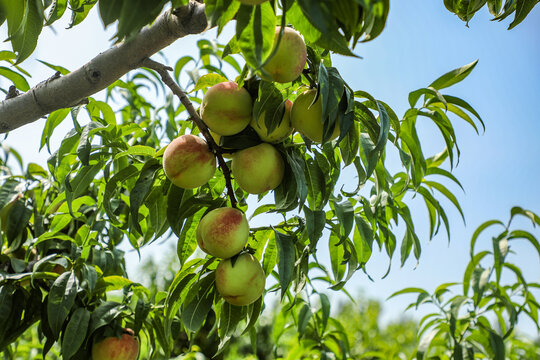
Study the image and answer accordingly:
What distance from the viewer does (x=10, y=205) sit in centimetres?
145

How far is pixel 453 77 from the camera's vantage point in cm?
112

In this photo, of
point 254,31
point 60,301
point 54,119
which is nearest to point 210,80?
point 254,31

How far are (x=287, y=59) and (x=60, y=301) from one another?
29.2 inches

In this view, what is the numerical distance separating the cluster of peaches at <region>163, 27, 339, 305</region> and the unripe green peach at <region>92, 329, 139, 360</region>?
0.45 metres

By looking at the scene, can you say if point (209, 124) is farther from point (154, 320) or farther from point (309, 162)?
point (154, 320)

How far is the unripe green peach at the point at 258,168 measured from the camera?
82 cm

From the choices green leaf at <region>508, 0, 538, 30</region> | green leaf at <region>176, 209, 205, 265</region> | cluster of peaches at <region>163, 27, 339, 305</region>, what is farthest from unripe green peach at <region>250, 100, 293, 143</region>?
green leaf at <region>508, 0, 538, 30</region>

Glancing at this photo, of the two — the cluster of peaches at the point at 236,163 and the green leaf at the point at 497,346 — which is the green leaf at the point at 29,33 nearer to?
the cluster of peaches at the point at 236,163

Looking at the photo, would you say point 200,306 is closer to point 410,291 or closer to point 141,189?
point 141,189

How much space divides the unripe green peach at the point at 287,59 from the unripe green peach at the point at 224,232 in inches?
9.8

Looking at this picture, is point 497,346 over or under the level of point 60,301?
under

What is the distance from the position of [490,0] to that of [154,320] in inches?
41.5

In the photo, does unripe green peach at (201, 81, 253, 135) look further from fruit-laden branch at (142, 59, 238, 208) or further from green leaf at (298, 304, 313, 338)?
green leaf at (298, 304, 313, 338)

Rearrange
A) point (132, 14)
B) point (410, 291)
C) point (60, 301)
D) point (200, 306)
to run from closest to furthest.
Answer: point (132, 14) → point (200, 306) → point (60, 301) → point (410, 291)
